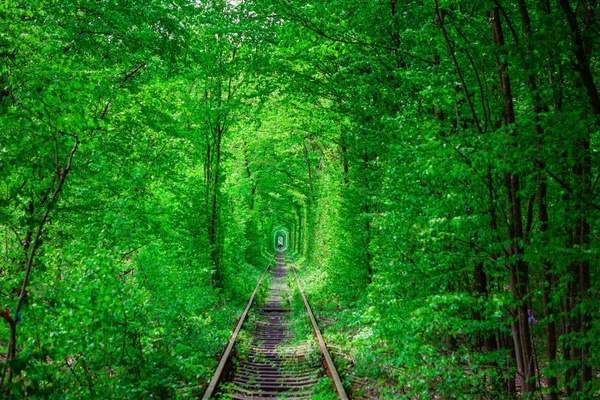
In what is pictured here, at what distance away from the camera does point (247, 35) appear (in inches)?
448

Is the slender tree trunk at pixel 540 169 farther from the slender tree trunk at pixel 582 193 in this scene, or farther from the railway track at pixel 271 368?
the railway track at pixel 271 368

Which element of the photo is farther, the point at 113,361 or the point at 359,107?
the point at 359,107

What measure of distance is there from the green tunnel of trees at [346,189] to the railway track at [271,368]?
1.31 ft

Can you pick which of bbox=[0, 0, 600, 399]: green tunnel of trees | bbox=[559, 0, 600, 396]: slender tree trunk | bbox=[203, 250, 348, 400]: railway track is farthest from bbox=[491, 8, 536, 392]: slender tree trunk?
bbox=[203, 250, 348, 400]: railway track

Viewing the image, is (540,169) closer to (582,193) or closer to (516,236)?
(582,193)

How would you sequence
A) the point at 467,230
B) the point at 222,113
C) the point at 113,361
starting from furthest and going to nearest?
1. the point at 222,113
2. the point at 113,361
3. the point at 467,230

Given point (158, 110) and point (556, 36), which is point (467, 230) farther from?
point (158, 110)

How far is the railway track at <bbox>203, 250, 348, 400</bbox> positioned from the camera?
7.36 meters

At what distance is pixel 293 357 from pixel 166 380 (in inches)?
152

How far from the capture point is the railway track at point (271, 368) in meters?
7.36

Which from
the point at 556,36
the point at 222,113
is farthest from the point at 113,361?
the point at 222,113

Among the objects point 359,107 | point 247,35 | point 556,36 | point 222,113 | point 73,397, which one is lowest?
point 73,397

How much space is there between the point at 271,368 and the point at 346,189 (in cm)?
562

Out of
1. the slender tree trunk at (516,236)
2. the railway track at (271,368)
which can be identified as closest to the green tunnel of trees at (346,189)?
the slender tree trunk at (516,236)
